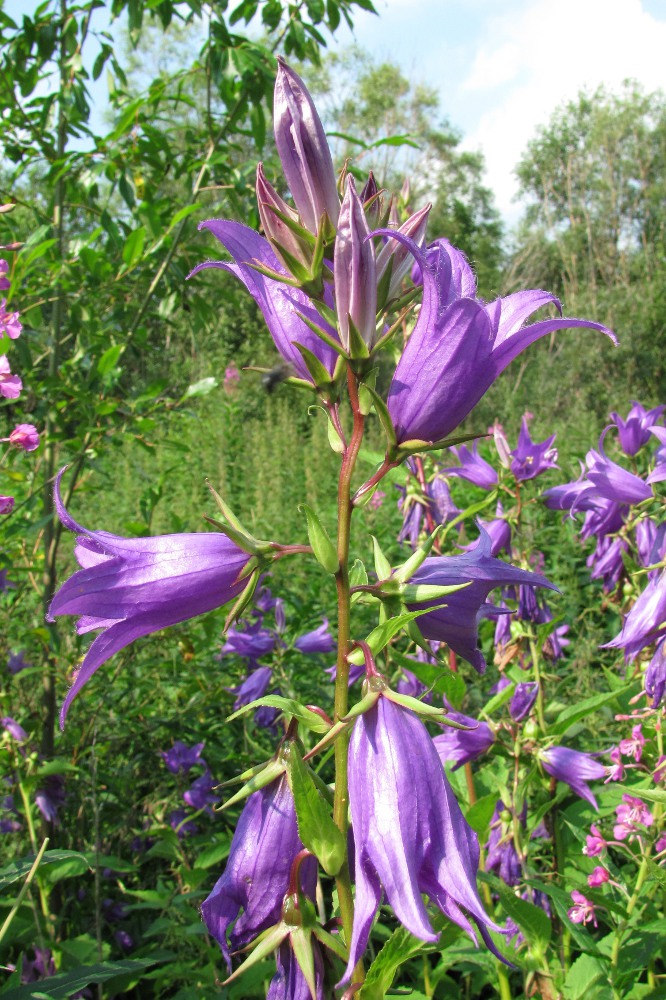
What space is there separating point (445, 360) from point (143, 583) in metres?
0.42

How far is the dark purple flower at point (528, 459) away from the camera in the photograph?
2172mm

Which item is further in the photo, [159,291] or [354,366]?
[159,291]

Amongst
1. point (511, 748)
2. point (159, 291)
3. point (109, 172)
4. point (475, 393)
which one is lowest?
point (511, 748)

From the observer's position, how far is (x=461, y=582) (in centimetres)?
95

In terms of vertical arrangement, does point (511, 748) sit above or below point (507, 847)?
above

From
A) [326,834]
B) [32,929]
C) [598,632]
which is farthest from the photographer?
[598,632]

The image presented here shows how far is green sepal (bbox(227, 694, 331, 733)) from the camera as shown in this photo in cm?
81

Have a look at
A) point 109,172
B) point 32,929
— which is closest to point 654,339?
point 109,172

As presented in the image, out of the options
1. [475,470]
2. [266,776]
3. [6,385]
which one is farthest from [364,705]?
[475,470]

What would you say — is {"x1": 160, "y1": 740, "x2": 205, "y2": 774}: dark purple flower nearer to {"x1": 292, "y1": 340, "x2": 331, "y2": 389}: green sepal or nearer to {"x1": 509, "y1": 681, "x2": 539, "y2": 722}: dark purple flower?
{"x1": 509, "y1": 681, "x2": 539, "y2": 722}: dark purple flower

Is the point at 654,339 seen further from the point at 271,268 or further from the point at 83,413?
the point at 271,268

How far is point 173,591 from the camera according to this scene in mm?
893

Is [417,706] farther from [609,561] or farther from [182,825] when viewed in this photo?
[182,825]

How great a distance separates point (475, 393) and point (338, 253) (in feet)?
0.69
